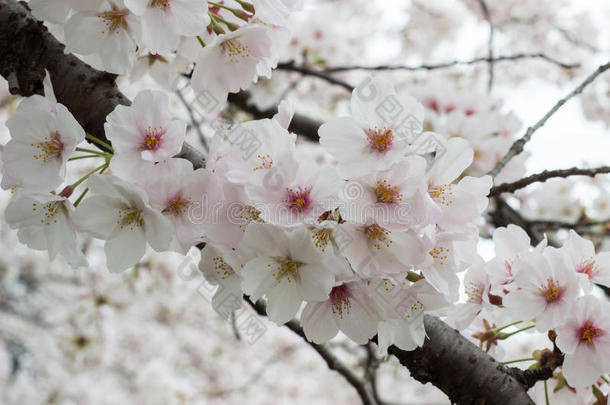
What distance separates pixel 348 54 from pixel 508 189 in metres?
3.04

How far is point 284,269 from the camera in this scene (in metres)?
0.93

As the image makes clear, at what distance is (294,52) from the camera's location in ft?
11.8

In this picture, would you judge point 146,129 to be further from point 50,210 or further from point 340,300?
point 340,300

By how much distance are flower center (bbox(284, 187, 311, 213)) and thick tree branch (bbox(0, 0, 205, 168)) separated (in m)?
0.53

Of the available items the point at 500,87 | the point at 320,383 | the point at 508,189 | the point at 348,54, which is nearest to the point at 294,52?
the point at 348,54

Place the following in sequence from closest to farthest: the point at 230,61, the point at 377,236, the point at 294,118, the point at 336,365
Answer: the point at 377,236 < the point at 230,61 < the point at 336,365 < the point at 294,118

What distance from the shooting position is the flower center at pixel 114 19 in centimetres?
106

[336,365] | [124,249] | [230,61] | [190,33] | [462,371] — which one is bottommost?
[336,365]

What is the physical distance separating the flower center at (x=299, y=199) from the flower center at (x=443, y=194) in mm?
269

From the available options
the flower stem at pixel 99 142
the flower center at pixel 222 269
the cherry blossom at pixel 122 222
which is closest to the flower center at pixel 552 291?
the flower center at pixel 222 269

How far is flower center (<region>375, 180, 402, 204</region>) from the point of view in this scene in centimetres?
88

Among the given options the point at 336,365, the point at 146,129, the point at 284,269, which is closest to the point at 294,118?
the point at 336,365

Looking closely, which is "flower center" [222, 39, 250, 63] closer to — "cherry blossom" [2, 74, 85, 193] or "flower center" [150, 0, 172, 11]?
"flower center" [150, 0, 172, 11]

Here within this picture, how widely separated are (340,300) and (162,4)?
2.26 feet
